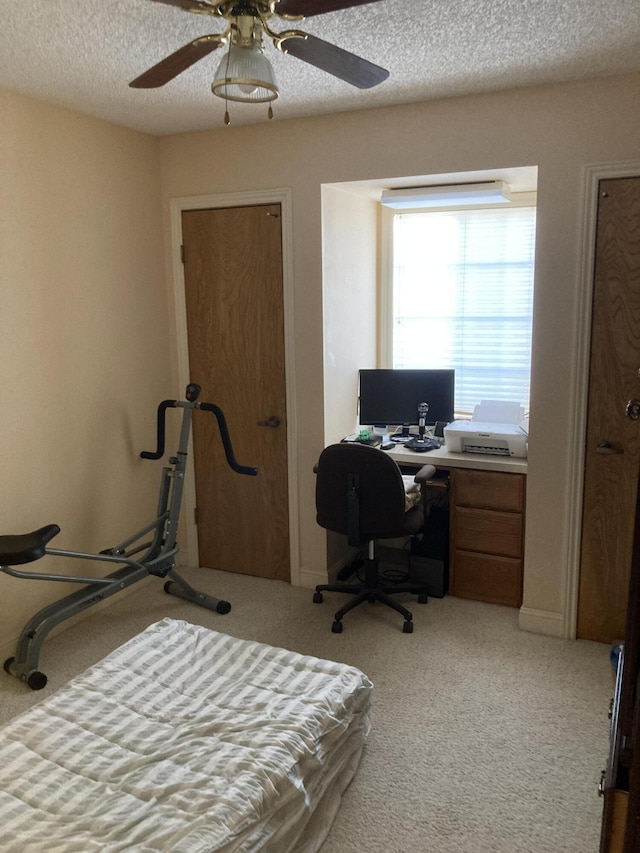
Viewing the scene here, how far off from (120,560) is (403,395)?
1790 mm

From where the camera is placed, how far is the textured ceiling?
221 centimetres

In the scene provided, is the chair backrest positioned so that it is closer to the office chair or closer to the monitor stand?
the office chair

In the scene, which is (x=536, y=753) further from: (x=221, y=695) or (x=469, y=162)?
(x=469, y=162)

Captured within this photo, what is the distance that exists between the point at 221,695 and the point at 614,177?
8.38ft

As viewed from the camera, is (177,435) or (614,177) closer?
(614,177)

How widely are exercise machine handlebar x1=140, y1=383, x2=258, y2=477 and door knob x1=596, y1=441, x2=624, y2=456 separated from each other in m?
1.61

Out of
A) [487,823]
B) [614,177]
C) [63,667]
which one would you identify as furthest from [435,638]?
[614,177]

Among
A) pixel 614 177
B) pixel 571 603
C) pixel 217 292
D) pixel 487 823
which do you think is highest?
pixel 614 177

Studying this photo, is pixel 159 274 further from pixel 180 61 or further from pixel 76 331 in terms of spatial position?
pixel 180 61

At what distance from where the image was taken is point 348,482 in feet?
10.5

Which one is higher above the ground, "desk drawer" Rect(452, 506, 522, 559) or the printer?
the printer

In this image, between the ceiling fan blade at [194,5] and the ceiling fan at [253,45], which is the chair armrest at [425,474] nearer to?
the ceiling fan at [253,45]

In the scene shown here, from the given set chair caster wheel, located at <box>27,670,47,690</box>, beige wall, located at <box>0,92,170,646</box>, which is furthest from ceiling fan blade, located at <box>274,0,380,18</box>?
chair caster wheel, located at <box>27,670,47,690</box>

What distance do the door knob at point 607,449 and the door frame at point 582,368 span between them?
2.9 inches
